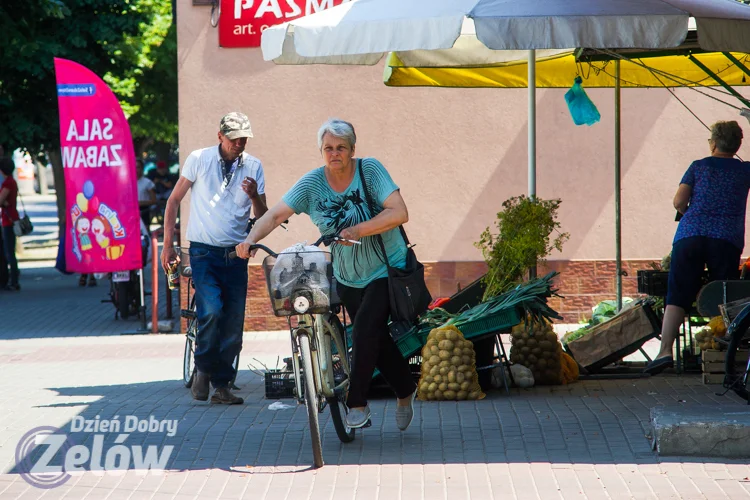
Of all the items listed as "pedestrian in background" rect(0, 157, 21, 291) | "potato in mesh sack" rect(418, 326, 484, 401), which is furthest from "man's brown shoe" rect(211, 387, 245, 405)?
"pedestrian in background" rect(0, 157, 21, 291)

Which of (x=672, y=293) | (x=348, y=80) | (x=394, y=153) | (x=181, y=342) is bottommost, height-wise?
(x=181, y=342)

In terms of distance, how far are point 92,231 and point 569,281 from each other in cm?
497

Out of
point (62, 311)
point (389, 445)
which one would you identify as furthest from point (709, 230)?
point (62, 311)

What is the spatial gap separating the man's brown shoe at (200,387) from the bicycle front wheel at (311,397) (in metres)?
2.16

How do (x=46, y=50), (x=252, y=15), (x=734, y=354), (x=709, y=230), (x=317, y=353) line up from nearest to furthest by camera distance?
(x=317, y=353)
(x=734, y=354)
(x=709, y=230)
(x=252, y=15)
(x=46, y=50)

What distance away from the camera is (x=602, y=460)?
6.06m

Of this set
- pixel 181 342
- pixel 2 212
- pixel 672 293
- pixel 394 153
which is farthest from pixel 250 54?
pixel 2 212

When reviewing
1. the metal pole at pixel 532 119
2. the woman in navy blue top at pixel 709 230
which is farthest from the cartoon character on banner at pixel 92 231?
the woman in navy blue top at pixel 709 230

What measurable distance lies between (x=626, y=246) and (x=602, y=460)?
6205mm

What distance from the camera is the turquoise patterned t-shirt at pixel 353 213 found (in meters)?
6.32

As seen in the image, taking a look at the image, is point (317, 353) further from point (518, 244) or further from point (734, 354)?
point (734, 354)

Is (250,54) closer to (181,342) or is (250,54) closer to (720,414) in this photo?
(181,342)

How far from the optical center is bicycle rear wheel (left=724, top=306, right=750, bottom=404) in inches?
280

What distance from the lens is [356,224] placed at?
6219mm
